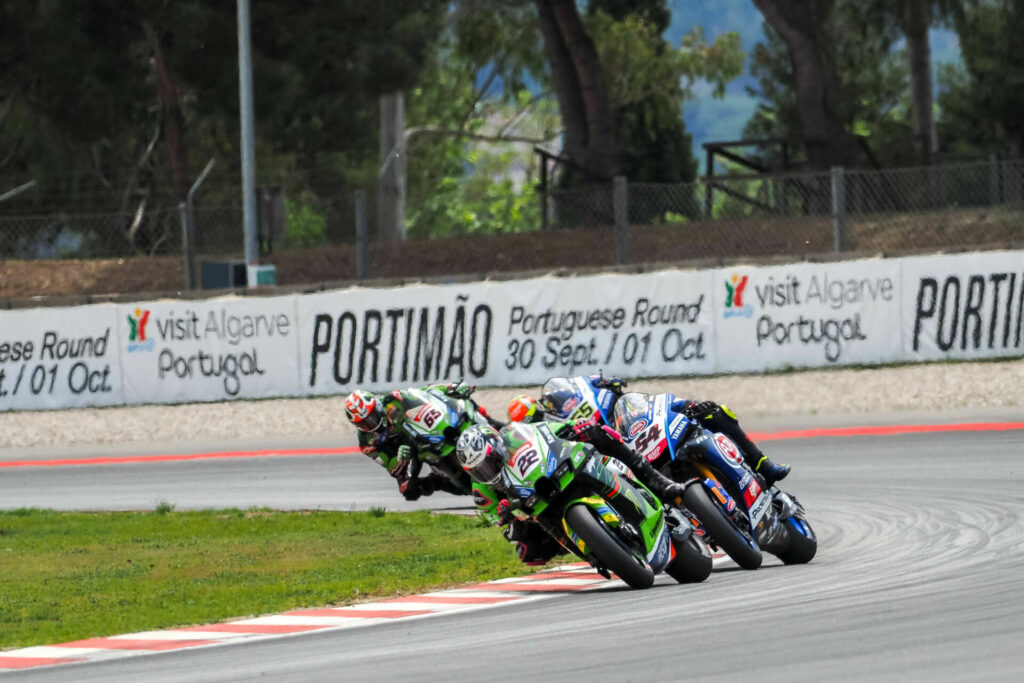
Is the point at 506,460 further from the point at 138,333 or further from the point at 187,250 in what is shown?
the point at 187,250

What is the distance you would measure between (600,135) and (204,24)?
7804 millimetres

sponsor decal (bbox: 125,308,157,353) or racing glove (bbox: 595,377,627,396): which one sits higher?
racing glove (bbox: 595,377,627,396)

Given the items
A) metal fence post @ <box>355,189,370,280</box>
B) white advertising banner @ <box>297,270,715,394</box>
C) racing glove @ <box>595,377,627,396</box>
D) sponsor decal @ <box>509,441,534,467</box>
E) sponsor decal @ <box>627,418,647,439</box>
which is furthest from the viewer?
metal fence post @ <box>355,189,370,280</box>

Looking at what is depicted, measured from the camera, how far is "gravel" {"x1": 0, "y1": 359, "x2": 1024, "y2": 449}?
18.6 metres

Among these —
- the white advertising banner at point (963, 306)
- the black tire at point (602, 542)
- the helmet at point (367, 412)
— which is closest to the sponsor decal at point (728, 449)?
the black tire at point (602, 542)

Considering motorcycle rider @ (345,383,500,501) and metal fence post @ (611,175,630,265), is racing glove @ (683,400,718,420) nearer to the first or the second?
motorcycle rider @ (345,383,500,501)

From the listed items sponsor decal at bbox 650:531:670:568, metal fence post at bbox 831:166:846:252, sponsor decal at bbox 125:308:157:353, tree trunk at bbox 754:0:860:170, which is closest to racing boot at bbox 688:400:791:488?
sponsor decal at bbox 650:531:670:568

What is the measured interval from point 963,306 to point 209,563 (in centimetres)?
1041

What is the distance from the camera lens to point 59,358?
23.8 meters

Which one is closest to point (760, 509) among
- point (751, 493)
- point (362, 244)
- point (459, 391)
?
point (751, 493)

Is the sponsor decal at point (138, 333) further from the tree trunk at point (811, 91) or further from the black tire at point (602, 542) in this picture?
the black tire at point (602, 542)

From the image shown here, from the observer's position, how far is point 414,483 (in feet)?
45.8

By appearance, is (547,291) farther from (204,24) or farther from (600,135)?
(204,24)

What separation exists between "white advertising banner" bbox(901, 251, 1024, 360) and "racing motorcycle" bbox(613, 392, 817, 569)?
981 cm
